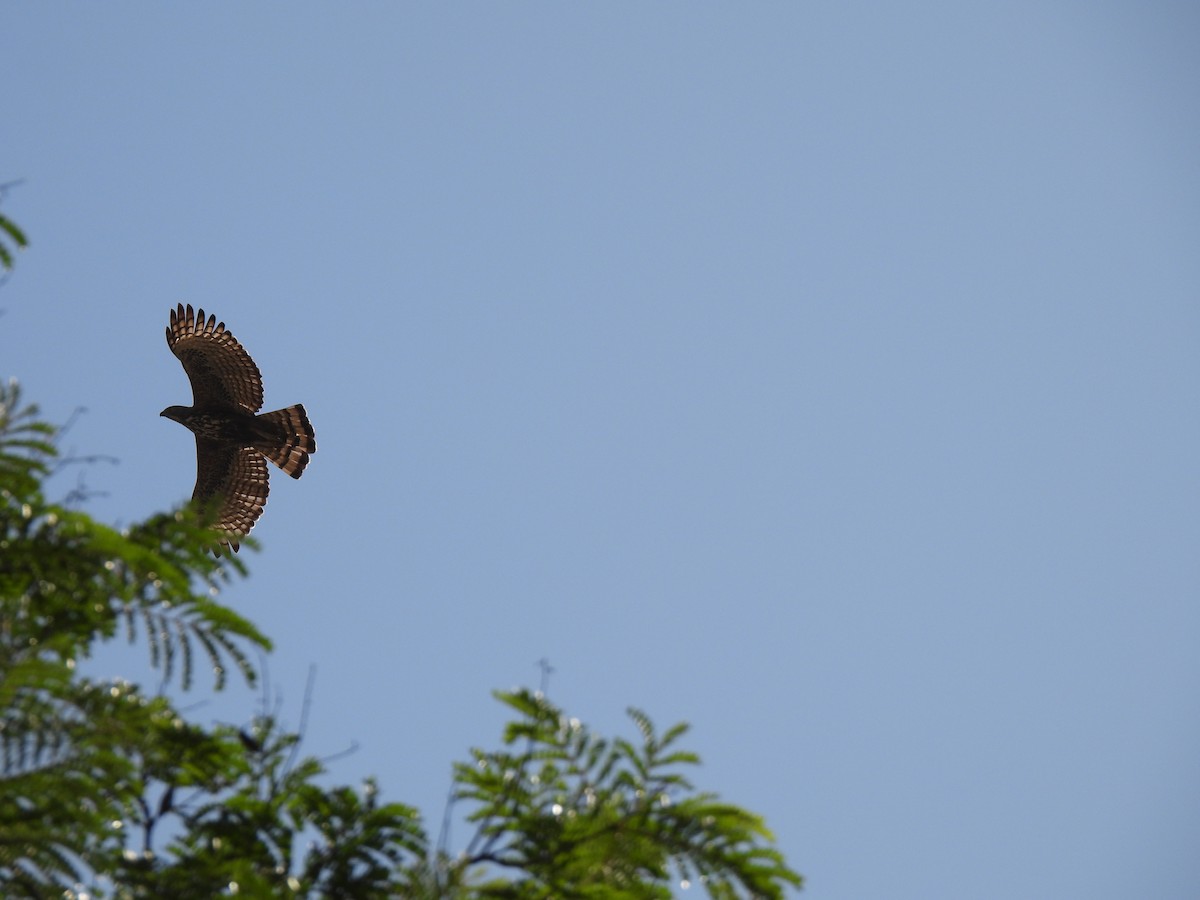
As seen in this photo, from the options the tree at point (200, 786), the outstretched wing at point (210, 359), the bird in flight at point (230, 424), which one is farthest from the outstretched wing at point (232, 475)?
the tree at point (200, 786)

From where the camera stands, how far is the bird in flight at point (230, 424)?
46.6 ft

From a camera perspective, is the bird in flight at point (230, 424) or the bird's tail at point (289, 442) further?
the bird's tail at point (289, 442)

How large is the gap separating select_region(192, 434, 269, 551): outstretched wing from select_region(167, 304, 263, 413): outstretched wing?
527 mm

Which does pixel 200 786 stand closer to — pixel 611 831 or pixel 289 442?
pixel 611 831

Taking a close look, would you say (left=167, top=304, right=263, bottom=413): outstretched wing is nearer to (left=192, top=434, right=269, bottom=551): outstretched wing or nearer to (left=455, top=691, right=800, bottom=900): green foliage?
(left=192, top=434, right=269, bottom=551): outstretched wing

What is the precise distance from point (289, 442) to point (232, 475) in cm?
76

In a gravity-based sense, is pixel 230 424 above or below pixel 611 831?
above

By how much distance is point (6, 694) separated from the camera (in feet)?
13.5

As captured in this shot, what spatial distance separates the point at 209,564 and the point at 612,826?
1.92m

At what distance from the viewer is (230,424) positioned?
47.5 feet

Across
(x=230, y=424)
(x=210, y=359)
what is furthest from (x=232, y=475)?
(x=210, y=359)

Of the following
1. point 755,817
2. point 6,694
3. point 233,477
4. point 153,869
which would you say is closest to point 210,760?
point 153,869

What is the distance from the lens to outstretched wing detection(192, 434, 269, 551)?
47.6 feet

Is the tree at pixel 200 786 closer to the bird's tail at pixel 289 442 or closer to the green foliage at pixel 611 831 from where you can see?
the green foliage at pixel 611 831
